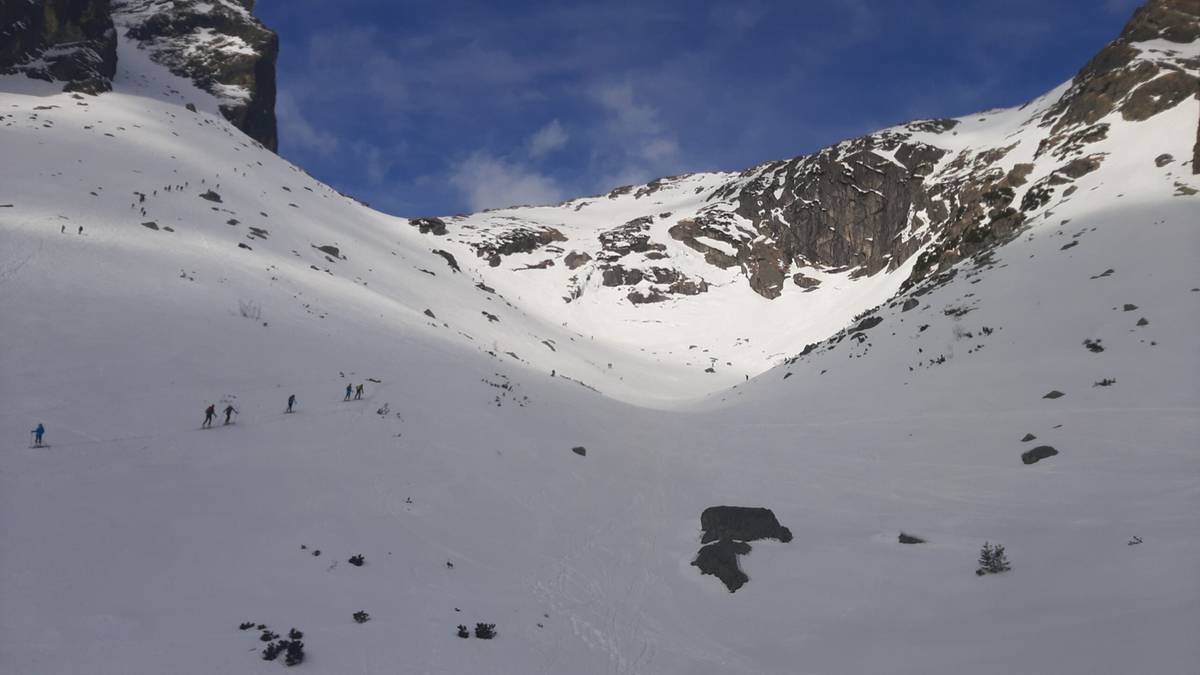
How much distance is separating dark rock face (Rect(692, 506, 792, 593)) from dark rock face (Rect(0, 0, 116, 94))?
6502 cm

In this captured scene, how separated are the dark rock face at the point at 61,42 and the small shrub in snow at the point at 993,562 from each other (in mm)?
69783

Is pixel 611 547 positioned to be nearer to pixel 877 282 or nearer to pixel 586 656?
pixel 586 656

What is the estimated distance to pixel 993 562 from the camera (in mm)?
9547

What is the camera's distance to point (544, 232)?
99250 mm

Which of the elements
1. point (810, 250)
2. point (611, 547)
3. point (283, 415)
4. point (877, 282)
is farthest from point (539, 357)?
point (810, 250)

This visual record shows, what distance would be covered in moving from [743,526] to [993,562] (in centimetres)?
513

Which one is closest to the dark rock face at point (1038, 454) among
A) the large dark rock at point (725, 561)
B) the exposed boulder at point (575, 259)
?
the large dark rock at point (725, 561)

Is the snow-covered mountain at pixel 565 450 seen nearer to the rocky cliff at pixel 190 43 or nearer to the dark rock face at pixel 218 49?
the rocky cliff at pixel 190 43

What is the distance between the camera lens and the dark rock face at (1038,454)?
1454cm

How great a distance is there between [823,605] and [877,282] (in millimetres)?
61970

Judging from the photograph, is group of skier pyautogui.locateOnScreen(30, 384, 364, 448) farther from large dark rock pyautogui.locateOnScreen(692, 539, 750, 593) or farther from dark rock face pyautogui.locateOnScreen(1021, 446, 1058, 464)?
dark rock face pyautogui.locateOnScreen(1021, 446, 1058, 464)

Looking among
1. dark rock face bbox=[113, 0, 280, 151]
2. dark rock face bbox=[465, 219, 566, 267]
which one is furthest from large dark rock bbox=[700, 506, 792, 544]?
dark rock face bbox=[113, 0, 280, 151]

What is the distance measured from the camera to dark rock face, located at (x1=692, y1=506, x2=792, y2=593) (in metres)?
12.1

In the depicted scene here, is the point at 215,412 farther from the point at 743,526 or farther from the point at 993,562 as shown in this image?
the point at 993,562
